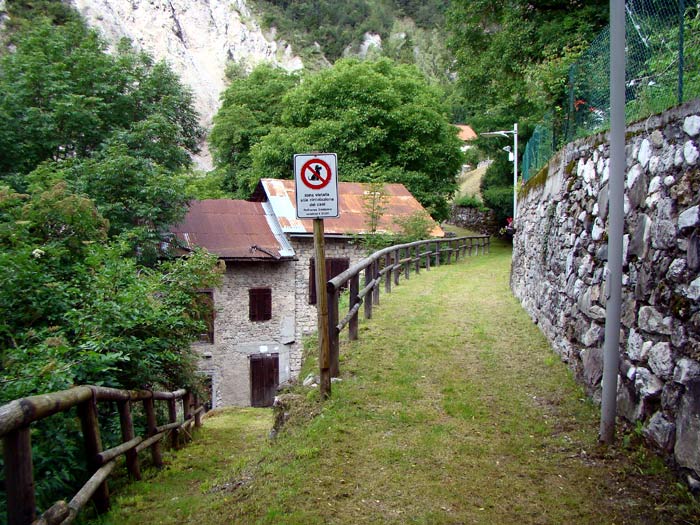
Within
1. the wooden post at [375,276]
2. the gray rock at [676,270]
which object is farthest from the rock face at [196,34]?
the gray rock at [676,270]

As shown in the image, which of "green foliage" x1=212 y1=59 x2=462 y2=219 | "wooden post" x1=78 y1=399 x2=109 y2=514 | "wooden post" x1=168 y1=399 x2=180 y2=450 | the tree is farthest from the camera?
"green foliage" x1=212 y1=59 x2=462 y2=219

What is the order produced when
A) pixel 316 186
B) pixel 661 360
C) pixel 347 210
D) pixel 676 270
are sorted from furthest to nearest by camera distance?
pixel 347 210 → pixel 316 186 → pixel 661 360 → pixel 676 270

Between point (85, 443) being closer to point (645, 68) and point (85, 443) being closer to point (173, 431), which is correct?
point (173, 431)

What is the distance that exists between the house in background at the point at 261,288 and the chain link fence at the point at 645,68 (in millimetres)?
10791

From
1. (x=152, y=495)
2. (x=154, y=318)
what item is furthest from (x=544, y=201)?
(x=152, y=495)

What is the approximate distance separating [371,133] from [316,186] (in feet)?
64.6

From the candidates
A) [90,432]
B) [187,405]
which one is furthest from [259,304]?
[90,432]

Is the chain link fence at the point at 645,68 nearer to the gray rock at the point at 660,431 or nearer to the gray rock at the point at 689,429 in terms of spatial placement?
the gray rock at the point at 689,429

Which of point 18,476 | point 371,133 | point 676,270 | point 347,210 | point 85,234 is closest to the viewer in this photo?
point 18,476

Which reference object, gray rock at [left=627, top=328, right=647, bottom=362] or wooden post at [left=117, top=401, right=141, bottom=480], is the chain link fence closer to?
gray rock at [left=627, top=328, right=647, bottom=362]

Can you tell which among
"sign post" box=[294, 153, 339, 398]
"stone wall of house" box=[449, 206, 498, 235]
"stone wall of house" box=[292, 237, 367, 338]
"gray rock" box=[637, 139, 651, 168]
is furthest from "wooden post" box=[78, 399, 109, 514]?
"stone wall of house" box=[449, 206, 498, 235]

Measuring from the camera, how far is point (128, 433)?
436 centimetres

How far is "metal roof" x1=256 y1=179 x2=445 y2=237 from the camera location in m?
17.4

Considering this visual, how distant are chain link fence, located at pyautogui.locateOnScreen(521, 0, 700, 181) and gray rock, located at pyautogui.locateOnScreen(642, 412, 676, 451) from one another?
6.47ft
